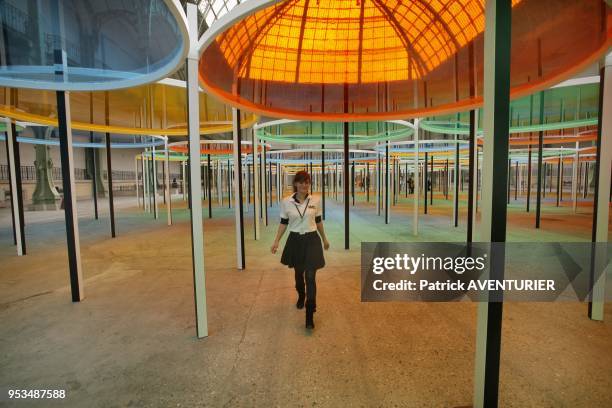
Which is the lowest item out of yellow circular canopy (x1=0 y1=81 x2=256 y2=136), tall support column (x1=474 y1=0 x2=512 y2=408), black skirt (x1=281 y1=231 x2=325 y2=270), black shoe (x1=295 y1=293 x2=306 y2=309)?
black shoe (x1=295 y1=293 x2=306 y2=309)

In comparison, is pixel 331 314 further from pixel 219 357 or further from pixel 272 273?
pixel 272 273

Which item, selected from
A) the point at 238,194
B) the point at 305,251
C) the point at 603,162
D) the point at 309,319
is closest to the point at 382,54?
the point at 603,162

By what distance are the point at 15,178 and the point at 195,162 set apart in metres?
6.96

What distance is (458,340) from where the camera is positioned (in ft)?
10.5

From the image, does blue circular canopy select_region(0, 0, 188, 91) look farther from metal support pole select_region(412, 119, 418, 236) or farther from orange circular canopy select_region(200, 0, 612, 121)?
metal support pole select_region(412, 119, 418, 236)

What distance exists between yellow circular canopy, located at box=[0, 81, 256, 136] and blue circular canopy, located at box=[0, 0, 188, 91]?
1.70ft

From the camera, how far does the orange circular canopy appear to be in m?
3.22

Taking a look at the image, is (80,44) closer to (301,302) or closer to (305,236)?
(305,236)

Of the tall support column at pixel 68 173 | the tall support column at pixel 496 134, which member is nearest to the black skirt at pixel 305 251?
the tall support column at pixel 496 134

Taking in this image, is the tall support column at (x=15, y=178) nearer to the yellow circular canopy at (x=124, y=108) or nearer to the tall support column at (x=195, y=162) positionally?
the yellow circular canopy at (x=124, y=108)

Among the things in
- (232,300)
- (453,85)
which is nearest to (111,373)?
(232,300)

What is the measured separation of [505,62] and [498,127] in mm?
401

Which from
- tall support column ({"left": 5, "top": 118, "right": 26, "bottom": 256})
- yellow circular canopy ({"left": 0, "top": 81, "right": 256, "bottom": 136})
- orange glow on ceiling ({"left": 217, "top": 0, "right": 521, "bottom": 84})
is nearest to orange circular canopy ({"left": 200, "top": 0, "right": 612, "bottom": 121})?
orange glow on ceiling ({"left": 217, "top": 0, "right": 521, "bottom": 84})

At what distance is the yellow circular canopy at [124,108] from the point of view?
17.5 feet
